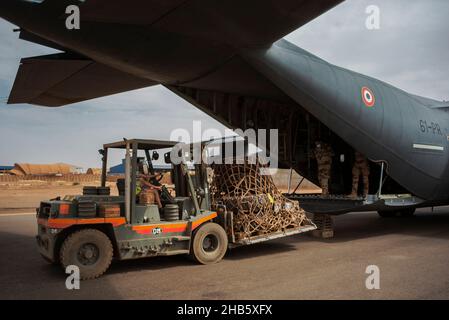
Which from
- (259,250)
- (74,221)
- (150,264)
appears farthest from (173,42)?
(259,250)

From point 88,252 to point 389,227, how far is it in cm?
956

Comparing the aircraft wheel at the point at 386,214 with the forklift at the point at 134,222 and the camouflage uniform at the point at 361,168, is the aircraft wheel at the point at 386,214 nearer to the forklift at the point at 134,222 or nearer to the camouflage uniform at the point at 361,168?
the camouflage uniform at the point at 361,168

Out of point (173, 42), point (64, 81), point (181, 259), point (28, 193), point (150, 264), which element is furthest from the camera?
point (28, 193)

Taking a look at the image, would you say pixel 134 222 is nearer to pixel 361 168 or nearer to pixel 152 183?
pixel 152 183

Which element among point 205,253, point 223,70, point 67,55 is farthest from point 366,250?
point 67,55

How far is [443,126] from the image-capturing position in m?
11.7

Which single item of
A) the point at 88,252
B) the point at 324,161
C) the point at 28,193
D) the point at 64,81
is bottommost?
the point at 28,193

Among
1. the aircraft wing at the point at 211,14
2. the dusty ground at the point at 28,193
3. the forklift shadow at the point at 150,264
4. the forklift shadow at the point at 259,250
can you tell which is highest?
the aircraft wing at the point at 211,14

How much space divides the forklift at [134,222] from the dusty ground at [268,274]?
0.35 meters

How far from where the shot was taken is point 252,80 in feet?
31.1

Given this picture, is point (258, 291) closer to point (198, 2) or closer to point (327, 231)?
point (198, 2)

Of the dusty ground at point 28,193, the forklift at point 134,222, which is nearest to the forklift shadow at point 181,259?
the forklift at point 134,222

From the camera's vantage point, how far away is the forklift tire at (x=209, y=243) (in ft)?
23.1

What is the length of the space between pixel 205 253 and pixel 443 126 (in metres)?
8.67
